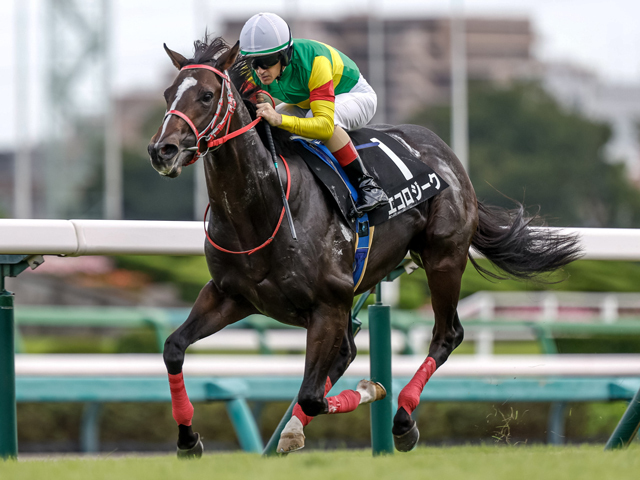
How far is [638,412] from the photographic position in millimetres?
3438

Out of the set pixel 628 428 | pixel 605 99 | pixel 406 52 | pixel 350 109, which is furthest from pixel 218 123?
pixel 605 99

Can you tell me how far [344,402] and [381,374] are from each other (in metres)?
0.47

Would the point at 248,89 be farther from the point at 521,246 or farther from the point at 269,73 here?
the point at 521,246

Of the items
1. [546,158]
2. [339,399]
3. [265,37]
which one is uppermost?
[546,158]

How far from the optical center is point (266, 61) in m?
3.00

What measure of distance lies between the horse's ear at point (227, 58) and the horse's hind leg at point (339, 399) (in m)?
1.15

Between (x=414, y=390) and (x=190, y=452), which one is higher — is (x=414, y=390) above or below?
above

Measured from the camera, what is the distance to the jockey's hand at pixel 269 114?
9.53 ft

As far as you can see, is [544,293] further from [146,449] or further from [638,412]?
[638,412]

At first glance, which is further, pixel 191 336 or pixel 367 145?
pixel 367 145

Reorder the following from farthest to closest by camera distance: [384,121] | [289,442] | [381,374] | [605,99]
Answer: [605,99], [384,121], [381,374], [289,442]

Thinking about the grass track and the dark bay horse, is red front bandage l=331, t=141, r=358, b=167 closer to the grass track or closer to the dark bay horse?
the dark bay horse

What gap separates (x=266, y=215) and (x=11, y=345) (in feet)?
3.30

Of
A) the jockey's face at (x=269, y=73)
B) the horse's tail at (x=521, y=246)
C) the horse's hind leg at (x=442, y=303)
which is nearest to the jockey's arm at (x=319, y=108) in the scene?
the jockey's face at (x=269, y=73)
